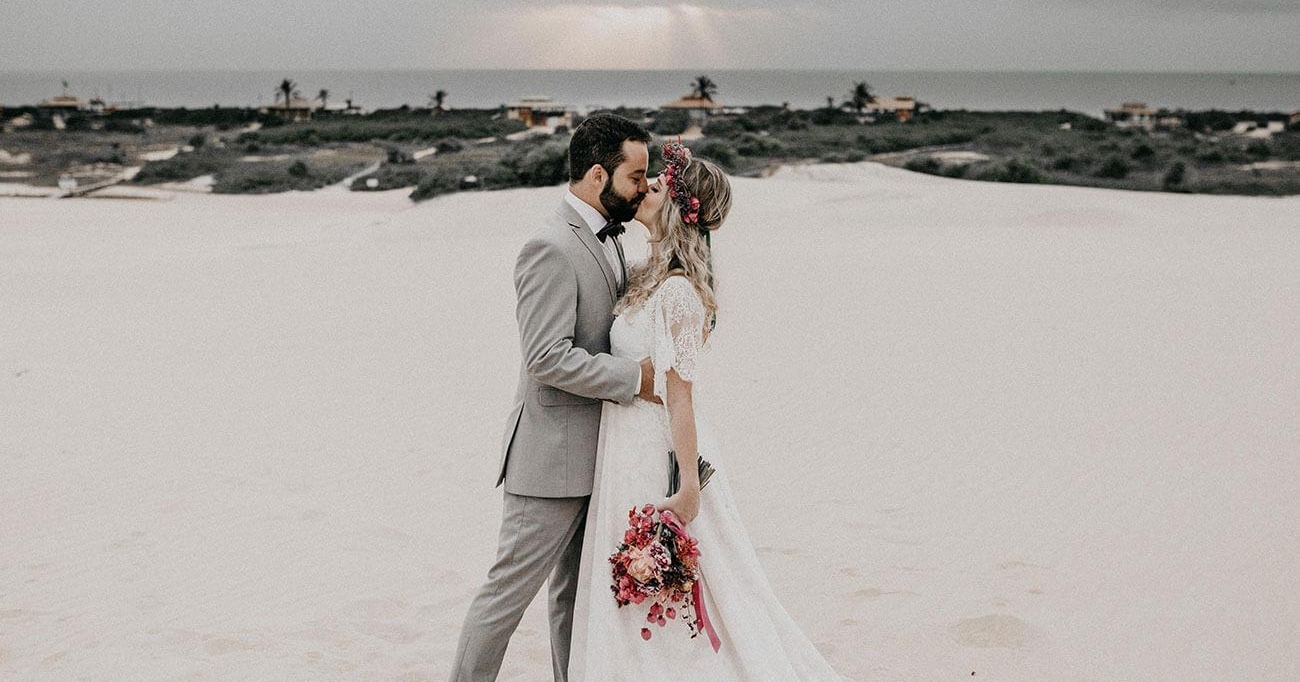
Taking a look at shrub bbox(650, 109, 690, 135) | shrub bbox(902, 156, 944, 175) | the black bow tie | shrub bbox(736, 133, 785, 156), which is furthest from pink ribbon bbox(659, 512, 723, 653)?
shrub bbox(650, 109, 690, 135)

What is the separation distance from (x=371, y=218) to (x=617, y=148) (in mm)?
25853

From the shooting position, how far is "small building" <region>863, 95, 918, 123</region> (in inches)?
2424

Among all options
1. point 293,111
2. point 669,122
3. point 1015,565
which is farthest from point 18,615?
point 293,111

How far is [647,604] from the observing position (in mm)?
3641

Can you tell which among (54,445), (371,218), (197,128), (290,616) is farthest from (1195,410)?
Answer: (197,128)

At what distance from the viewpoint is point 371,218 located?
28.5 m

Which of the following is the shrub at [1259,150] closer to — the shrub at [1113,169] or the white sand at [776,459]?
the shrub at [1113,169]

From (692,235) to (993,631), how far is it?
103 inches

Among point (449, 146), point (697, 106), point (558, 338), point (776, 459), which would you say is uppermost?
point (558, 338)

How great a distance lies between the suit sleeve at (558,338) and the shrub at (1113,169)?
33582 millimetres

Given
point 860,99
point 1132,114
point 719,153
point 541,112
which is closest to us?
point 719,153

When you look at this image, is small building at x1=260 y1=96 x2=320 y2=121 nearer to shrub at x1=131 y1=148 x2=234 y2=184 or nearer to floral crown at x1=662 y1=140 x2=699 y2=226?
shrub at x1=131 y1=148 x2=234 y2=184

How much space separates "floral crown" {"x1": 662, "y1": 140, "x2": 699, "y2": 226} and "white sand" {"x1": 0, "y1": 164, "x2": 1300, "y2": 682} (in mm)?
2201

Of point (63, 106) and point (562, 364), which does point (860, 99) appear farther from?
point (562, 364)
